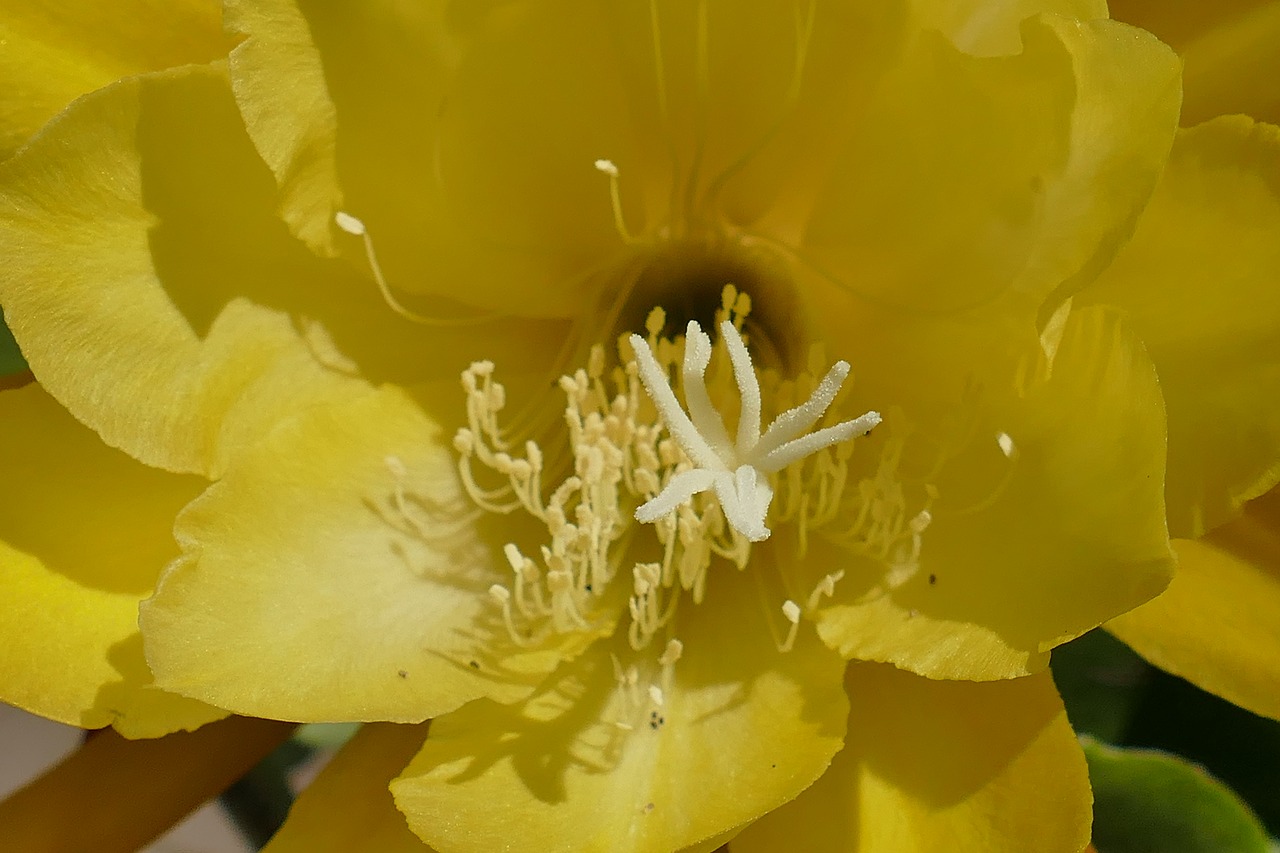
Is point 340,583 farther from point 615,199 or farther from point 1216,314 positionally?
point 1216,314

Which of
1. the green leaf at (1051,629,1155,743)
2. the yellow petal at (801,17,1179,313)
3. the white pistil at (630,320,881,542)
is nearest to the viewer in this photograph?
the yellow petal at (801,17,1179,313)

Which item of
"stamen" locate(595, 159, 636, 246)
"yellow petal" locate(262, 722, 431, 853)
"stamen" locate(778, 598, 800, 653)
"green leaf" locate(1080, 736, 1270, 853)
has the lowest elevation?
"green leaf" locate(1080, 736, 1270, 853)

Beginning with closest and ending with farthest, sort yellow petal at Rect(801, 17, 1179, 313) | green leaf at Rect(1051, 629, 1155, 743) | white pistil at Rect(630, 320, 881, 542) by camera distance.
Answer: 1. yellow petal at Rect(801, 17, 1179, 313)
2. white pistil at Rect(630, 320, 881, 542)
3. green leaf at Rect(1051, 629, 1155, 743)

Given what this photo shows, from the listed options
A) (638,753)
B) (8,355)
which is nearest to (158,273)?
(8,355)

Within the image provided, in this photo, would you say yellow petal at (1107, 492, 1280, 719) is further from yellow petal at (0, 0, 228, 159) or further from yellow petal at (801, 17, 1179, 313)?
yellow petal at (0, 0, 228, 159)

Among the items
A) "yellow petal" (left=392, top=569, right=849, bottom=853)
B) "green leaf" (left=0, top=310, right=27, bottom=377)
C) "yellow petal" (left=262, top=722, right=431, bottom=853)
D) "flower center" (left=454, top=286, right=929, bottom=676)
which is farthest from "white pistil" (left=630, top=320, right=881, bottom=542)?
"green leaf" (left=0, top=310, right=27, bottom=377)

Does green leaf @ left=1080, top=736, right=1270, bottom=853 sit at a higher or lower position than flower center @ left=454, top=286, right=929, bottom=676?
lower

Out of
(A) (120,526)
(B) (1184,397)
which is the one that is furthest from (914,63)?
(A) (120,526)

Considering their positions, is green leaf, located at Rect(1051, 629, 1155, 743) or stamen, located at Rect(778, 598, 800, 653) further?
green leaf, located at Rect(1051, 629, 1155, 743)

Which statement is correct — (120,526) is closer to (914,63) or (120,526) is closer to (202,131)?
(202,131)
